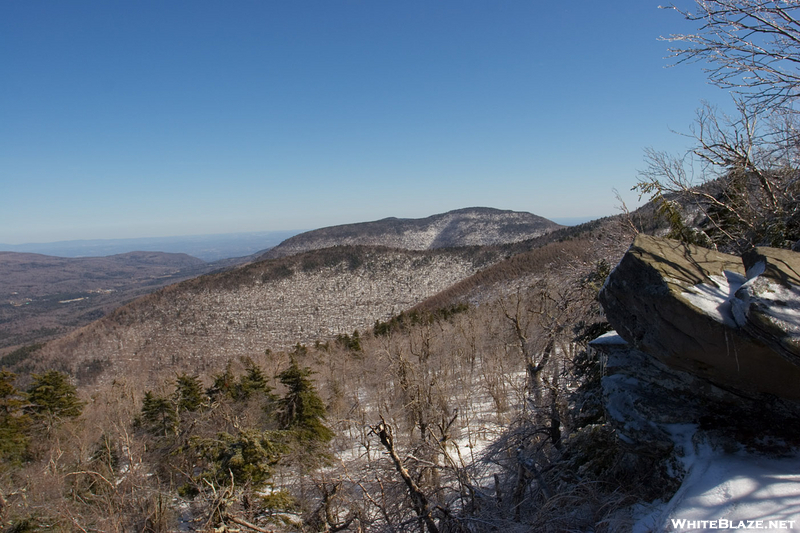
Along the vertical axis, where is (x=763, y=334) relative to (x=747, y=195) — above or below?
below

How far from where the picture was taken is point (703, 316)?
4.52m

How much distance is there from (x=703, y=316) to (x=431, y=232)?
15924cm

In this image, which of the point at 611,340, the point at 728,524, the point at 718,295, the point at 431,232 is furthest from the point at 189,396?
the point at 431,232

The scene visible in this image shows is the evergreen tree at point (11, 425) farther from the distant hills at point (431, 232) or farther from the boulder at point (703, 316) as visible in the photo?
the distant hills at point (431, 232)

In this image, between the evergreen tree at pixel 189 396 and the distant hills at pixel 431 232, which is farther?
the distant hills at pixel 431 232

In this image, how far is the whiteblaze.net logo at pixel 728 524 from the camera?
349 cm

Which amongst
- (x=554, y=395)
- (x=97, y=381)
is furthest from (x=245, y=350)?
(x=554, y=395)

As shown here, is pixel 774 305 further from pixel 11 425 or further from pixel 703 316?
pixel 11 425

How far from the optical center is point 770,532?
11.4 feet

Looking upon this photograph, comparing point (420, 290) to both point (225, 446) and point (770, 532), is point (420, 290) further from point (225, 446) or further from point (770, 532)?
point (770, 532)

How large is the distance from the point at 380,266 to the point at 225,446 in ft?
234

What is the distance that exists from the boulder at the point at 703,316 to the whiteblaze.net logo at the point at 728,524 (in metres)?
1.59

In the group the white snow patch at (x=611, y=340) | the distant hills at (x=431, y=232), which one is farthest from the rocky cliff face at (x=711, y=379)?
the distant hills at (x=431, y=232)

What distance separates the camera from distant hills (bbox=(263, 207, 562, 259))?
142 meters
